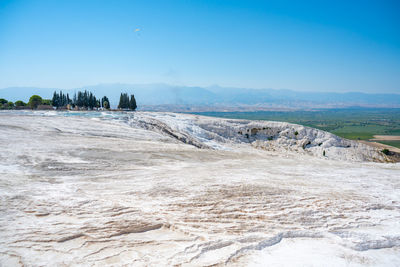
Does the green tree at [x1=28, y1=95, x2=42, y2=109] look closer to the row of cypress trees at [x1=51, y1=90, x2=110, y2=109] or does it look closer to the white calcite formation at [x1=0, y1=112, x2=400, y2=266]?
the row of cypress trees at [x1=51, y1=90, x2=110, y2=109]

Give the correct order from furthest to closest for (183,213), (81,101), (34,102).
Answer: (81,101) → (34,102) → (183,213)

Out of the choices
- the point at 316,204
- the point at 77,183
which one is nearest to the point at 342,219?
the point at 316,204

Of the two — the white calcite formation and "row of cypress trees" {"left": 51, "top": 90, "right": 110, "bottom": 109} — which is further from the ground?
"row of cypress trees" {"left": 51, "top": 90, "right": 110, "bottom": 109}

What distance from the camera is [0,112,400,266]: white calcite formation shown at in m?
5.82

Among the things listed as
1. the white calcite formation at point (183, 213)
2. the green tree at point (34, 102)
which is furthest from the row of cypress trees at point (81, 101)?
the white calcite formation at point (183, 213)

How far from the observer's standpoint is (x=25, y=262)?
529 centimetres

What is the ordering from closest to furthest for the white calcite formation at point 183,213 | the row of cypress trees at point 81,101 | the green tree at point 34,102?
the white calcite formation at point 183,213, the green tree at point 34,102, the row of cypress trees at point 81,101

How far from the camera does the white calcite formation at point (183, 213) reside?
19.1 feet

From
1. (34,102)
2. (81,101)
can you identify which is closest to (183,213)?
(81,101)

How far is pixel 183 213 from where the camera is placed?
768 cm

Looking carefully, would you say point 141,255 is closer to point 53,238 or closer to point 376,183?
point 53,238

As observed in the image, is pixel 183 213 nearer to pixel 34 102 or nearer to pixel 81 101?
pixel 81 101

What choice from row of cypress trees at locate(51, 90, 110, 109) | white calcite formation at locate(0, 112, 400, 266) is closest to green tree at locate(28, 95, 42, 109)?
row of cypress trees at locate(51, 90, 110, 109)

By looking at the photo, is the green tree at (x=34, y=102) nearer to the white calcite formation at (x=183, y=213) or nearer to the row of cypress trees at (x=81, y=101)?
the row of cypress trees at (x=81, y=101)
